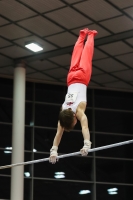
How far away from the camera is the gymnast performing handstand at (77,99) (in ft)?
32.4

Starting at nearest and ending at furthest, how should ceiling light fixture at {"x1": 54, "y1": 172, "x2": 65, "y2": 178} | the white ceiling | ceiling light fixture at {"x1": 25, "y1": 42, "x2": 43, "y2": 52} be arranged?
the white ceiling, ceiling light fixture at {"x1": 25, "y1": 42, "x2": 43, "y2": 52}, ceiling light fixture at {"x1": 54, "y1": 172, "x2": 65, "y2": 178}

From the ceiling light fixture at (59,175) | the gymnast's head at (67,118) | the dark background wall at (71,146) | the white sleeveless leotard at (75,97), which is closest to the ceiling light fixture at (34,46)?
the dark background wall at (71,146)

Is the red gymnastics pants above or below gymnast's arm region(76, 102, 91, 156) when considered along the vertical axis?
above

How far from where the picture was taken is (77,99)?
33.5 ft

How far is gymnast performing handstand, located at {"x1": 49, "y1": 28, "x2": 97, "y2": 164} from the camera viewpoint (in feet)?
32.4

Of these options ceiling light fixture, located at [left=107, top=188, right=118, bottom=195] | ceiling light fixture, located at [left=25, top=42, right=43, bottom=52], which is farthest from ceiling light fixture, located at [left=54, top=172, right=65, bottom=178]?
ceiling light fixture, located at [left=25, top=42, right=43, bottom=52]

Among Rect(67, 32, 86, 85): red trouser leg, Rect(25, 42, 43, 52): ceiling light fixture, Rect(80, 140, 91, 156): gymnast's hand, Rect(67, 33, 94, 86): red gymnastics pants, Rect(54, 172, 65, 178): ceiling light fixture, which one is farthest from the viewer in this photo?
Rect(54, 172, 65, 178): ceiling light fixture

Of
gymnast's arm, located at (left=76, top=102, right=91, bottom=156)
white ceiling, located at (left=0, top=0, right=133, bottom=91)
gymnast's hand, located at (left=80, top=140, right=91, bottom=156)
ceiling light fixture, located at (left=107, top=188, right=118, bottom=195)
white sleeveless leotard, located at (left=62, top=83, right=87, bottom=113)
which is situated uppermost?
white ceiling, located at (left=0, top=0, right=133, bottom=91)

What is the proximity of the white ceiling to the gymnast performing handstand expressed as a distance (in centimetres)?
410

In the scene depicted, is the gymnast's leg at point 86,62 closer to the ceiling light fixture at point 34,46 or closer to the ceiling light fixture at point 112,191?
the ceiling light fixture at point 34,46

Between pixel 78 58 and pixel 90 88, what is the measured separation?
→ 1029cm

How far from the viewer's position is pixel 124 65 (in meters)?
18.6

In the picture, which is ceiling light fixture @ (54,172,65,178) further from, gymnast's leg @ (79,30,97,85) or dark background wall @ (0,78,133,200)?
gymnast's leg @ (79,30,97,85)

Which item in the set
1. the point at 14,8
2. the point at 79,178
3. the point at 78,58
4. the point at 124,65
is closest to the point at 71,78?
the point at 78,58
